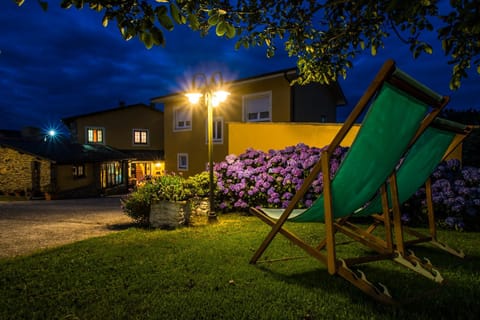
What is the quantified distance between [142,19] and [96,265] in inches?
108

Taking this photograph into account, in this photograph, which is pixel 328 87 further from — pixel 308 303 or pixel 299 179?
pixel 308 303

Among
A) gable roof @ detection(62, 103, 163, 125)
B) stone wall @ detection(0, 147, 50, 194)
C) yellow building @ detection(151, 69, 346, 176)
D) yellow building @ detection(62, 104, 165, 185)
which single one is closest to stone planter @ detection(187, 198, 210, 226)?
yellow building @ detection(151, 69, 346, 176)

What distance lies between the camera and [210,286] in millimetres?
2861

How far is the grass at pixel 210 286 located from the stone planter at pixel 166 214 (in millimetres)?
1346

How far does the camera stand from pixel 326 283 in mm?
2900

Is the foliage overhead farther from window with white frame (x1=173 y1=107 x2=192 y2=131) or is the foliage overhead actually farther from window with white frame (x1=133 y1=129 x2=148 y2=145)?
window with white frame (x1=133 y1=129 x2=148 y2=145)

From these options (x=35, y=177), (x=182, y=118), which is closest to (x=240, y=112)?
(x=182, y=118)

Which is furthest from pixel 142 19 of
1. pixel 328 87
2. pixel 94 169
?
pixel 94 169

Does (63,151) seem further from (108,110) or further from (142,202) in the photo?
(142,202)

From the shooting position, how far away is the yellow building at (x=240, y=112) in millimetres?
14273

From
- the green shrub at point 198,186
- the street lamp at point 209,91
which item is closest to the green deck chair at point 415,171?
the green shrub at point 198,186

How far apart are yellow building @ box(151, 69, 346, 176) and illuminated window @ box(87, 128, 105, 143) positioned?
10.0 m

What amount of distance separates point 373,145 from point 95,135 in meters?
Result: 29.1

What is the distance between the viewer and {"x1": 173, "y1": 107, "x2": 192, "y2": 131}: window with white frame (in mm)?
18719
